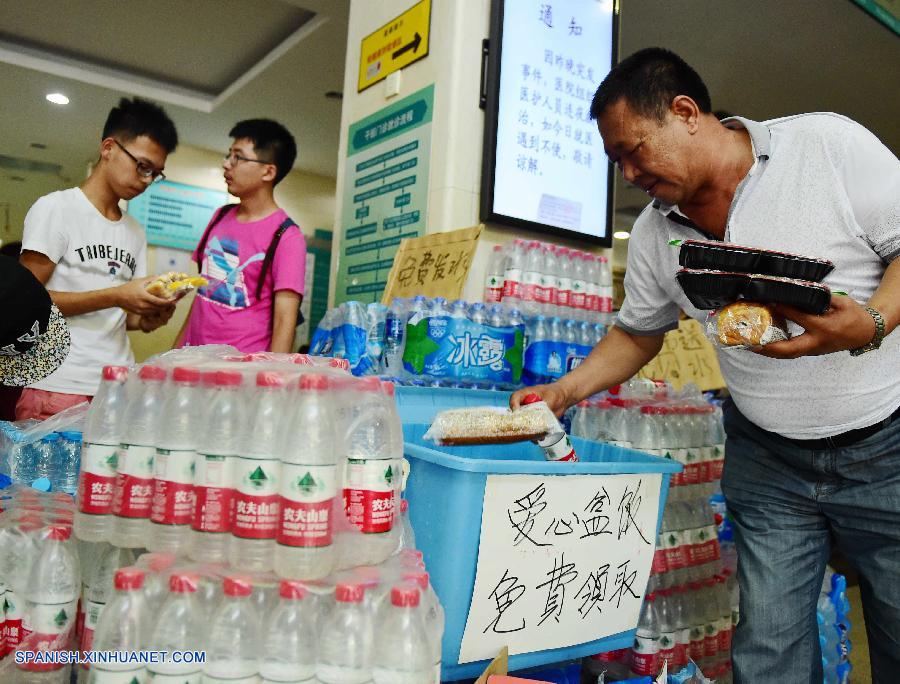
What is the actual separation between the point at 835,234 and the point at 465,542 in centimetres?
102

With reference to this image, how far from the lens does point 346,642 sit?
41.1 inches

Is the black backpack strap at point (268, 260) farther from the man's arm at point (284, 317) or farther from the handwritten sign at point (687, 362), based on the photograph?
the handwritten sign at point (687, 362)

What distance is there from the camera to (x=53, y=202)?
2.31 m

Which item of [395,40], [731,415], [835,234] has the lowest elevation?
[731,415]

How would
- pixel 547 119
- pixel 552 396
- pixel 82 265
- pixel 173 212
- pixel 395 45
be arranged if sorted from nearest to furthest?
pixel 552 396, pixel 82 265, pixel 547 119, pixel 395 45, pixel 173 212

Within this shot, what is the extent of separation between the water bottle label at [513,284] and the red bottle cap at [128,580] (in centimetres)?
162

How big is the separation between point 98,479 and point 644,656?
1.75 m

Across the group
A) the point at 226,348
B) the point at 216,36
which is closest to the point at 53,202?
the point at 226,348

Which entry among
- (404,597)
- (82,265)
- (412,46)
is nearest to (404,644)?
(404,597)

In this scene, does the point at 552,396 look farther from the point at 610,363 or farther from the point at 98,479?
the point at 98,479

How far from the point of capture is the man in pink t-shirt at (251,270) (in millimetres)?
2584

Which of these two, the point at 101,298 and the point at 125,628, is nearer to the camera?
the point at 125,628

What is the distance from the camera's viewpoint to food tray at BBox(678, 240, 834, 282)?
1.16m

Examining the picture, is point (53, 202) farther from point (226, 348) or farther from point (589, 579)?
point (589, 579)
